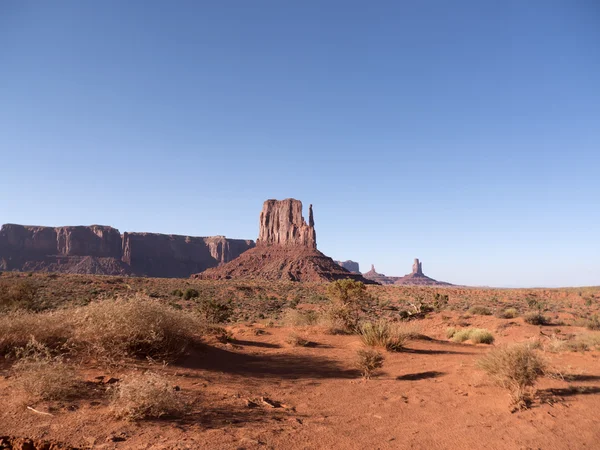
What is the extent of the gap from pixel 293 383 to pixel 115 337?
387cm

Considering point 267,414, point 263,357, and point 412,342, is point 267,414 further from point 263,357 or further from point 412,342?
point 412,342

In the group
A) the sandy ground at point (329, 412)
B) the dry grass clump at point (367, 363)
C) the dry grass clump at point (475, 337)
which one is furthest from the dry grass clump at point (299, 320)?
the dry grass clump at point (367, 363)

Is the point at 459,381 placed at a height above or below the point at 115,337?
below

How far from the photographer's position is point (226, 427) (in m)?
4.95

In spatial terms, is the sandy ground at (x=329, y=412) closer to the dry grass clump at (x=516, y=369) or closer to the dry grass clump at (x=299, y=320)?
the dry grass clump at (x=516, y=369)

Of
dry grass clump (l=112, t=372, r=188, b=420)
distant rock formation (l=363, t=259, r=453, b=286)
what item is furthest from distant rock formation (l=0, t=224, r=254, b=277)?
dry grass clump (l=112, t=372, r=188, b=420)

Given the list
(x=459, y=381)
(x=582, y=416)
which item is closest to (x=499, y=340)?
(x=459, y=381)

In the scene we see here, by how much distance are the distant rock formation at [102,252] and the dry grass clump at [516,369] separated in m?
116

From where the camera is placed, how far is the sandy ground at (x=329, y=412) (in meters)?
4.66

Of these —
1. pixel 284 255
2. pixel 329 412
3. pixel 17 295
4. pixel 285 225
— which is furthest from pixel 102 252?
pixel 329 412

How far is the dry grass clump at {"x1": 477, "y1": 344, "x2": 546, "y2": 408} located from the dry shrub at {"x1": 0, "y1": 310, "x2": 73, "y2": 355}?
28.0 feet

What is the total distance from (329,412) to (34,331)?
6307 mm

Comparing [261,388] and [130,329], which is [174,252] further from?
[261,388]

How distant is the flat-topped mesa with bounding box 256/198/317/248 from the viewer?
338 feet
